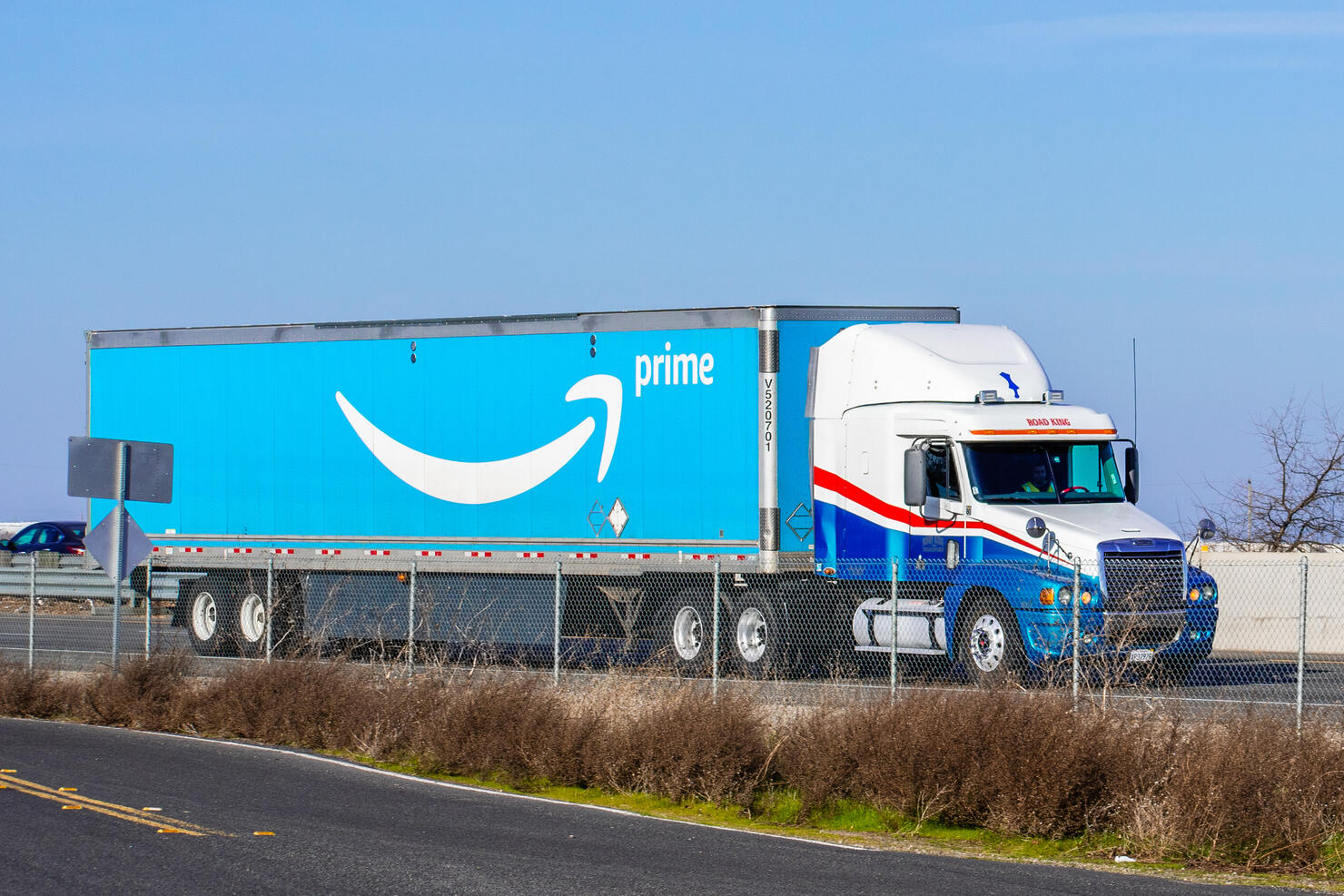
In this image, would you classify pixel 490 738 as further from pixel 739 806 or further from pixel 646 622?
pixel 646 622

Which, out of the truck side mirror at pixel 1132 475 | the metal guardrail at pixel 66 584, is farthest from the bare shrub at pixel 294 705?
the metal guardrail at pixel 66 584

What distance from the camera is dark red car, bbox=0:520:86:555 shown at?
4306cm

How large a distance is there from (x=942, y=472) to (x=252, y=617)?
35.0 ft

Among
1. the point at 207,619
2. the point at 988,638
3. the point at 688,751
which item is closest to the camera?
the point at 688,751

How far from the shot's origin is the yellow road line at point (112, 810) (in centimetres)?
1088

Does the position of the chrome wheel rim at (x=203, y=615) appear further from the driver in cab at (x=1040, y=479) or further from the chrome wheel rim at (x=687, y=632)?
the driver in cab at (x=1040, y=479)

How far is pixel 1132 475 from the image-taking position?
19.2 m

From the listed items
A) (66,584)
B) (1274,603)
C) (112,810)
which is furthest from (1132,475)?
(66,584)

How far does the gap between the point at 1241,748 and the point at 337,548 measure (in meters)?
14.6

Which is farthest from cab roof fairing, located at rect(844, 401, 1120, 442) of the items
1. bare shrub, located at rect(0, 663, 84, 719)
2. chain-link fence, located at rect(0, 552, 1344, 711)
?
bare shrub, located at rect(0, 663, 84, 719)

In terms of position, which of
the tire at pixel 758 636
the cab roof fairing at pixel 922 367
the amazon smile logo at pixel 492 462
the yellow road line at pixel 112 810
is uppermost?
the cab roof fairing at pixel 922 367

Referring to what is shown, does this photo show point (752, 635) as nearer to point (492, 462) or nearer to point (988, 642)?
point (988, 642)

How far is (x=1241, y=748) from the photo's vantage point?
11.2 meters

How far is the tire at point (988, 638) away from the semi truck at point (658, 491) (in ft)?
0.12
